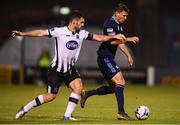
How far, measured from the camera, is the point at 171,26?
39812mm

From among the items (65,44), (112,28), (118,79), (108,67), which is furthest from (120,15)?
(65,44)

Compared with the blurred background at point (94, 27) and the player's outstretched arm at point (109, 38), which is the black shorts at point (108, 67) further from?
the blurred background at point (94, 27)

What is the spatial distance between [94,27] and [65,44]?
2482 centimetres

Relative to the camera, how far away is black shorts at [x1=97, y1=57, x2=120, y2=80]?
15.7 metres

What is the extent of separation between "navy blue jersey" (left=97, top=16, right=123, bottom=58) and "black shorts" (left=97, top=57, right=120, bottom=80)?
0.37 feet

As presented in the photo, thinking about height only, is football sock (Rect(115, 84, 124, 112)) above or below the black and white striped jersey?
below

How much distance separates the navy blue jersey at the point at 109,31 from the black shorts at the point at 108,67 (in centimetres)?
11

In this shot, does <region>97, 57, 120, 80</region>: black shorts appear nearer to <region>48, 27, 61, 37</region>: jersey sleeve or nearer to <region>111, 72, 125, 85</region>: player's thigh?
<region>111, 72, 125, 85</region>: player's thigh

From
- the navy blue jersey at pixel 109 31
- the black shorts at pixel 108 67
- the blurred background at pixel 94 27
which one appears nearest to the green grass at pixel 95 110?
the black shorts at pixel 108 67

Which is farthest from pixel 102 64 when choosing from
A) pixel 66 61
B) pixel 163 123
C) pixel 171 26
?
pixel 171 26

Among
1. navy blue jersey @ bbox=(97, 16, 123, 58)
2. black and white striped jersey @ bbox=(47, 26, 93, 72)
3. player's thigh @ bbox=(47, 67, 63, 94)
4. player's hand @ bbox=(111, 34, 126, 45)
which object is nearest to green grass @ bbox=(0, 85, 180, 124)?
player's thigh @ bbox=(47, 67, 63, 94)

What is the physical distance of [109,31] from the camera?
15438 mm

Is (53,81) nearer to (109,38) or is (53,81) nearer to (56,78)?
(56,78)

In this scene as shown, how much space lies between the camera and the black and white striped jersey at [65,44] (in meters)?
14.8
